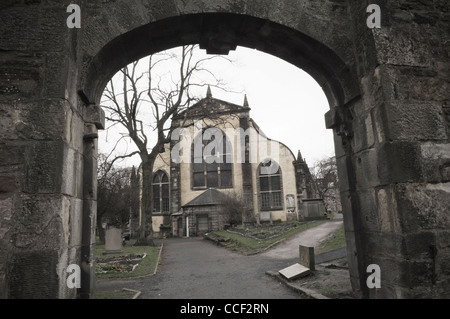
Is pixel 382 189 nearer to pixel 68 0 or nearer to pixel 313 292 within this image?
pixel 313 292

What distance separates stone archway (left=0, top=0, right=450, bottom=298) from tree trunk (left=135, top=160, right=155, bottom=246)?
1468 cm

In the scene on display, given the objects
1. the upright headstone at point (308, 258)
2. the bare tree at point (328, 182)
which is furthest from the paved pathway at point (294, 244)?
the bare tree at point (328, 182)

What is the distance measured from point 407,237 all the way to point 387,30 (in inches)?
90.3

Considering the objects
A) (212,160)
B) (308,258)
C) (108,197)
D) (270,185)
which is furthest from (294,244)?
(212,160)

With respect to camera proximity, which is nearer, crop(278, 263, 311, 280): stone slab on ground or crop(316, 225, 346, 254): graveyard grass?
crop(278, 263, 311, 280): stone slab on ground

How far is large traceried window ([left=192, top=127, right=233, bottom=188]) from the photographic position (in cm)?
3120

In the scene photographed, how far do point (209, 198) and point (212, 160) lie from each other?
5.09 meters

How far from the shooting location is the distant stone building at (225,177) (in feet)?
92.8

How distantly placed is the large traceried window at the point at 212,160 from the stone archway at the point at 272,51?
2687 centimetres

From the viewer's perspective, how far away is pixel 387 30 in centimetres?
355

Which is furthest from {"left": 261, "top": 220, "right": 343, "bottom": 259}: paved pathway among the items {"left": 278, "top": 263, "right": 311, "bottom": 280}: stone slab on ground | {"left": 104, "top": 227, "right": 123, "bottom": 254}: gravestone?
{"left": 104, "top": 227, "right": 123, "bottom": 254}: gravestone

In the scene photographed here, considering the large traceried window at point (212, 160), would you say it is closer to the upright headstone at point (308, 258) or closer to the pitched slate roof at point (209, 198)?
the pitched slate roof at point (209, 198)

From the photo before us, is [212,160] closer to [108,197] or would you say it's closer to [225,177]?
[225,177]

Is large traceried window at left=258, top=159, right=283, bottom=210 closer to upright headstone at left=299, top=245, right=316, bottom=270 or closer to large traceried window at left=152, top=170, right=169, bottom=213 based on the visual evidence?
large traceried window at left=152, top=170, right=169, bottom=213
